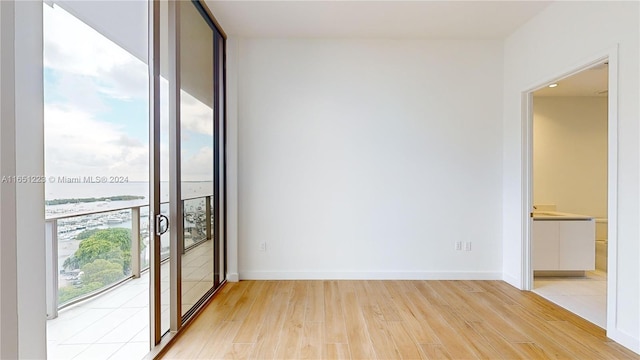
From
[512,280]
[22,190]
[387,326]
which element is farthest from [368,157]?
[22,190]

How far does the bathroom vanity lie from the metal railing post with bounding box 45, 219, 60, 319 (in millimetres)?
4565

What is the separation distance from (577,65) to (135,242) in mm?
3965

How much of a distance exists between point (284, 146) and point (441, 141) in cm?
197

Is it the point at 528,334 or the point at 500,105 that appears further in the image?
the point at 500,105

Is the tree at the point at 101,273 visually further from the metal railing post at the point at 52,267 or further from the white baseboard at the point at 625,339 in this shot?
the white baseboard at the point at 625,339

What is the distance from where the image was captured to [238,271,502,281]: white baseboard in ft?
12.6

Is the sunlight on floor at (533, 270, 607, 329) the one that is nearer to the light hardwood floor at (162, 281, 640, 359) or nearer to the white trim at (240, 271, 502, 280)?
the light hardwood floor at (162, 281, 640, 359)

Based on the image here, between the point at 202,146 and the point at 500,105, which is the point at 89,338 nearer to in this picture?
the point at 202,146

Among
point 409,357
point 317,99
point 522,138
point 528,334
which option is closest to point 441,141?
point 522,138

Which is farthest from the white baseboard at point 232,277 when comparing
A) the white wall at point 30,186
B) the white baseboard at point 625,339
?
the white baseboard at point 625,339

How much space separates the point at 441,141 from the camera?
12.7 ft

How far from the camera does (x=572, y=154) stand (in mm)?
5266

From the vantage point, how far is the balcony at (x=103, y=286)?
153 cm

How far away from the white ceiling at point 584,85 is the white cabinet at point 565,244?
1840 millimetres
